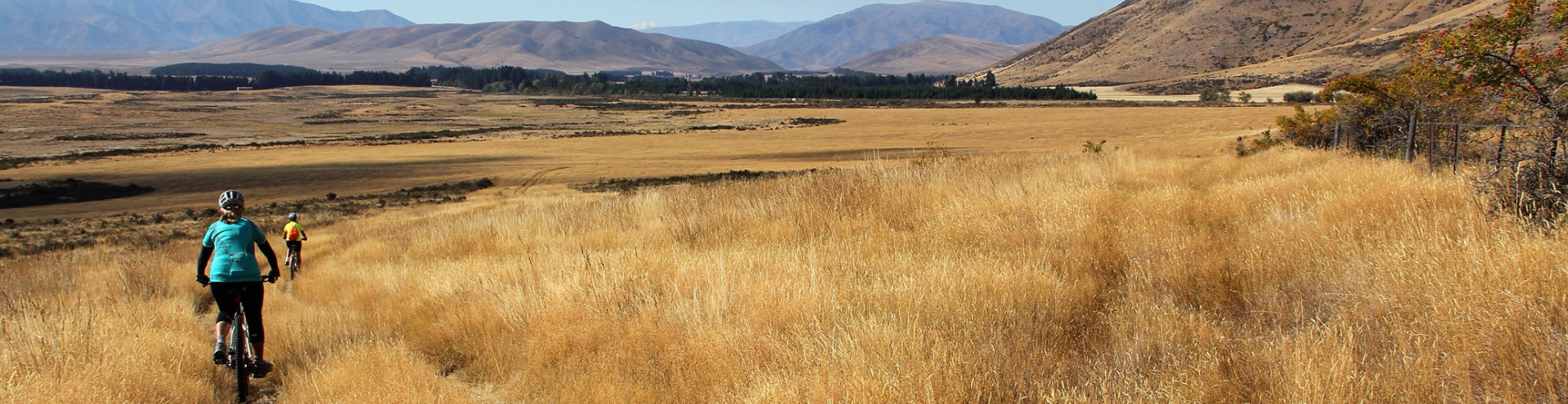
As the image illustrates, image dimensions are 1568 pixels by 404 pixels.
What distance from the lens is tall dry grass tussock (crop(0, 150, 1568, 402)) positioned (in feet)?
11.5

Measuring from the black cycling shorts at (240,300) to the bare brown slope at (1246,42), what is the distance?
12103 centimetres

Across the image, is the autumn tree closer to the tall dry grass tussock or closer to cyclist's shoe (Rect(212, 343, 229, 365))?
the tall dry grass tussock

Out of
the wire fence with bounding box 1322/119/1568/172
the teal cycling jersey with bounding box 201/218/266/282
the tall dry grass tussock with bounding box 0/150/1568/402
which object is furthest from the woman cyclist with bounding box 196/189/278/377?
the wire fence with bounding box 1322/119/1568/172

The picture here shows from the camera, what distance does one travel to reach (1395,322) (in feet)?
12.1

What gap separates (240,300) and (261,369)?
1.70ft

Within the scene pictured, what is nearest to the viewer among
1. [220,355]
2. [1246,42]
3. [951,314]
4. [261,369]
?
[951,314]

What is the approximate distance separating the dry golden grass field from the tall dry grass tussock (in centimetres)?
2

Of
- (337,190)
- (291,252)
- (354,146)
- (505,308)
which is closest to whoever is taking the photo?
(505,308)

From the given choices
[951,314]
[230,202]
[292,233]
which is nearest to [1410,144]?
[951,314]

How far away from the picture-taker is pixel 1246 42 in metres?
152

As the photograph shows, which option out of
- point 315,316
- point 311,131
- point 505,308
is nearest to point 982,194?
point 505,308

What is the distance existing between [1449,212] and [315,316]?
8.57 meters

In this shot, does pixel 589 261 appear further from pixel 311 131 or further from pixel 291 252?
pixel 311 131

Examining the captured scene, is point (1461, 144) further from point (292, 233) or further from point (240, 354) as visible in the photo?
point (292, 233)
